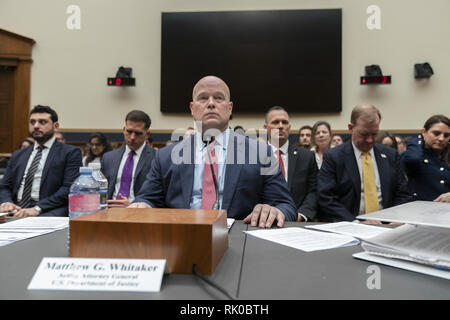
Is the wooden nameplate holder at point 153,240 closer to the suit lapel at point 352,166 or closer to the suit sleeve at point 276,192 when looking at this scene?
the suit sleeve at point 276,192

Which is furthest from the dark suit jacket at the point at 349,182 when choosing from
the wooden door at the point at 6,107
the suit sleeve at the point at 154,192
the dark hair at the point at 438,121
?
the wooden door at the point at 6,107

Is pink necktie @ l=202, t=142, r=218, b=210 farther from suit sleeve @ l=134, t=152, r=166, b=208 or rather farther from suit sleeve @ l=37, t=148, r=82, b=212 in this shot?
suit sleeve @ l=37, t=148, r=82, b=212

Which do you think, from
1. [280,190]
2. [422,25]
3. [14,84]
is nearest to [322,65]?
[422,25]

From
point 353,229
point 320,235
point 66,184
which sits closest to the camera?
point 320,235

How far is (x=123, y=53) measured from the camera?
5941 mm

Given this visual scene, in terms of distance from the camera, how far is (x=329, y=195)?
2242 mm

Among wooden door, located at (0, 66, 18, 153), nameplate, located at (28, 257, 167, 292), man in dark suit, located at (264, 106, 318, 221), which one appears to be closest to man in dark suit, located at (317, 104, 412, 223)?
man in dark suit, located at (264, 106, 318, 221)

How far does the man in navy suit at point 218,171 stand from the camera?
1.51 meters

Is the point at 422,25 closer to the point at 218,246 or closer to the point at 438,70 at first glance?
the point at 438,70

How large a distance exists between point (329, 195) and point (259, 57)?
4.01 m

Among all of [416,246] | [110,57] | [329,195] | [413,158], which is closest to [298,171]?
[329,195]

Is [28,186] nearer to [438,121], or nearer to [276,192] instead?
[276,192]

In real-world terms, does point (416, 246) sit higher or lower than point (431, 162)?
lower

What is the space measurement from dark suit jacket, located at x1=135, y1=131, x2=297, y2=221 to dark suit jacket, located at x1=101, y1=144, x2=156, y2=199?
1.08 meters
